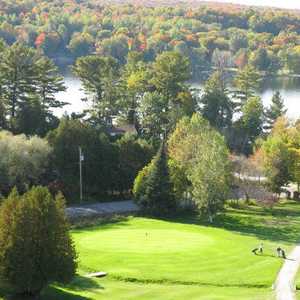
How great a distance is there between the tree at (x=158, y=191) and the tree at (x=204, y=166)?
1876 millimetres

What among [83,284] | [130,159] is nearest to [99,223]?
[130,159]

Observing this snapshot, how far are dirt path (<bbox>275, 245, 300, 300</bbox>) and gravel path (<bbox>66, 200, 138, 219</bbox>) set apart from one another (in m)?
17.9

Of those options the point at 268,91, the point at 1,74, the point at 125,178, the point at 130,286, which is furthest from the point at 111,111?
the point at 268,91

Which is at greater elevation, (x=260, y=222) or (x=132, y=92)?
(x=132, y=92)

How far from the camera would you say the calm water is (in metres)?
107

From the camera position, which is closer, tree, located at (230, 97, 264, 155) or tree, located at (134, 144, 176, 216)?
tree, located at (134, 144, 176, 216)

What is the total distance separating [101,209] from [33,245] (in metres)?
23.9

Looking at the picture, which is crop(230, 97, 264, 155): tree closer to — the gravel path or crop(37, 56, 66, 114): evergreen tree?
crop(37, 56, 66, 114): evergreen tree

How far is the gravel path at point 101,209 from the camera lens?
55062mm

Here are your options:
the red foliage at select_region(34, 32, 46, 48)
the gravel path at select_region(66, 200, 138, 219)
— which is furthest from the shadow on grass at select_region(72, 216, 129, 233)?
the red foliage at select_region(34, 32, 46, 48)

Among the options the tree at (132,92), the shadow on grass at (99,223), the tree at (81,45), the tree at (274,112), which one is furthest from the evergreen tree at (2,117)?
the tree at (81,45)

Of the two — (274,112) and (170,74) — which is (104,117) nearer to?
(170,74)

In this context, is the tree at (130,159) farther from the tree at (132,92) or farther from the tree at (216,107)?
the tree at (216,107)

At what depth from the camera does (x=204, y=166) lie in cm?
5450
